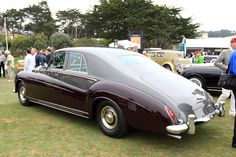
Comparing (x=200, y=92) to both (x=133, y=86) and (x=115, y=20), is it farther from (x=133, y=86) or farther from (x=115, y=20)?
(x=115, y=20)

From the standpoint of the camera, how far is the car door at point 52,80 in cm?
673

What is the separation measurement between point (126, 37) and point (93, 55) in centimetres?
4452

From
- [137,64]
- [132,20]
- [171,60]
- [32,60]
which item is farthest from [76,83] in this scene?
[132,20]

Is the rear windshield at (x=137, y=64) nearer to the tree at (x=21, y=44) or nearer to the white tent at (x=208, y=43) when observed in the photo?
the white tent at (x=208, y=43)

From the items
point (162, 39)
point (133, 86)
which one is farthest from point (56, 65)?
point (162, 39)

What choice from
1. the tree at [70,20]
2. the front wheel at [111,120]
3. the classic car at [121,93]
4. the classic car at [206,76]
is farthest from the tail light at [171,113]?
the tree at [70,20]

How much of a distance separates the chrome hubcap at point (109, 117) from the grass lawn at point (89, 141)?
0.23m

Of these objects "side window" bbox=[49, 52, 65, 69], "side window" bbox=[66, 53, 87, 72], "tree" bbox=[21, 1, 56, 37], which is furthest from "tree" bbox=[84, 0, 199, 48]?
"side window" bbox=[66, 53, 87, 72]

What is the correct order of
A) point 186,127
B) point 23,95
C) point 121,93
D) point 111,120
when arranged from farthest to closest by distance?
point 23,95 < point 111,120 < point 121,93 < point 186,127

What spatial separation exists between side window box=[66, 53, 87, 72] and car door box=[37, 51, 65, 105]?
0.81 ft

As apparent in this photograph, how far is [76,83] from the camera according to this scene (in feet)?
20.5

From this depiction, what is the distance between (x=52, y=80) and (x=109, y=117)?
1.83 meters

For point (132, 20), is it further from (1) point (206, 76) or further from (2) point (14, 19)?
(2) point (14, 19)

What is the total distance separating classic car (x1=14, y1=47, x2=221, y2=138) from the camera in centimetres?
498
